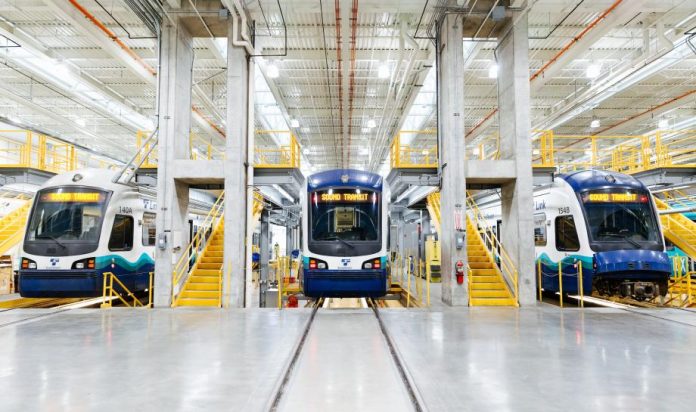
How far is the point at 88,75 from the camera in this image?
14.1m

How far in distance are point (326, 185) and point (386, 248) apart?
209 centimetres

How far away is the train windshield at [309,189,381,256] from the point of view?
9.38 meters

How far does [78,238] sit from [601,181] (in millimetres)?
13296

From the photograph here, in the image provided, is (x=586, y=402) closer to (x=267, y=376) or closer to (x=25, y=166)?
(x=267, y=376)

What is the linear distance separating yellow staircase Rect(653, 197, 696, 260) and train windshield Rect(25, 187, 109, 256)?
1618 cm

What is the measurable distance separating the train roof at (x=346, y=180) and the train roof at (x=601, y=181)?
17.4 feet

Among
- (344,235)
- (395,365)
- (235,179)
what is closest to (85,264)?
(235,179)

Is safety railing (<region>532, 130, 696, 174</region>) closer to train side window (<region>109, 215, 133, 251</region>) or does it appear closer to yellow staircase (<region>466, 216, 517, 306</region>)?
yellow staircase (<region>466, 216, 517, 306</region>)

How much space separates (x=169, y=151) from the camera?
991 cm

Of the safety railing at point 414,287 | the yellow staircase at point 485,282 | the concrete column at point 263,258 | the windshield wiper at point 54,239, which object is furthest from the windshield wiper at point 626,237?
the windshield wiper at point 54,239

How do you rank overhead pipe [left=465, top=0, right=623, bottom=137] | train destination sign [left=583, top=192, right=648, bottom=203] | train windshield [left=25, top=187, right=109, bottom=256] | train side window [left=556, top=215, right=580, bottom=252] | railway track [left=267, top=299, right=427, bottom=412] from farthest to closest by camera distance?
train side window [left=556, top=215, right=580, bottom=252]
train destination sign [left=583, top=192, right=648, bottom=203]
overhead pipe [left=465, top=0, right=623, bottom=137]
train windshield [left=25, top=187, right=109, bottom=256]
railway track [left=267, top=299, right=427, bottom=412]

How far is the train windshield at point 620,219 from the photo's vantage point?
9.90 metres

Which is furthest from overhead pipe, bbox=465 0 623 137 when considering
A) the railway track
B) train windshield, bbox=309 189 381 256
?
the railway track

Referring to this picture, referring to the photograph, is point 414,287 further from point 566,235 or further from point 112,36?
point 112,36
